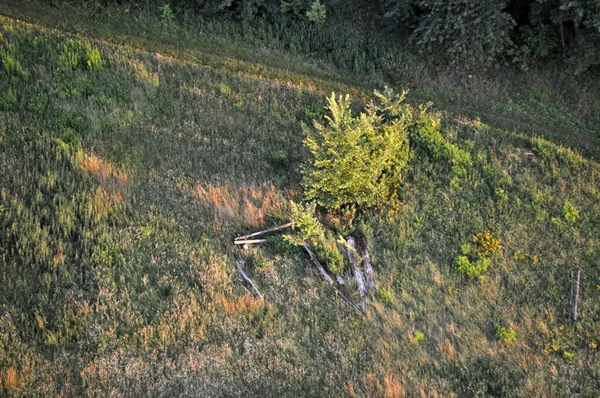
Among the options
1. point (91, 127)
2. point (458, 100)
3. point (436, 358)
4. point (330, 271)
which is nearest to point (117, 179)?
point (91, 127)

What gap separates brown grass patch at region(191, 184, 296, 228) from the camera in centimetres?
1198

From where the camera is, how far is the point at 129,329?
30.5 feet

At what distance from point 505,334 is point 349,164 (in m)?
4.58

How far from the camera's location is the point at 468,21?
1869cm

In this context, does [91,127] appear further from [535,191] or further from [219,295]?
[535,191]

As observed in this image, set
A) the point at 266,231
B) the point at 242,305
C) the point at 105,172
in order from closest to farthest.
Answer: the point at 242,305, the point at 266,231, the point at 105,172

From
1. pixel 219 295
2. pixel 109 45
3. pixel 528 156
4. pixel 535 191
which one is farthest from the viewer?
pixel 109 45

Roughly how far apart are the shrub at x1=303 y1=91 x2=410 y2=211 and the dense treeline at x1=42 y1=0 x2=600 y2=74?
7962mm

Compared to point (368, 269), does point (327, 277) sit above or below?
below

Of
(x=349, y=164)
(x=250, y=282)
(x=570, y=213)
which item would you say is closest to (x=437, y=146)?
(x=349, y=164)

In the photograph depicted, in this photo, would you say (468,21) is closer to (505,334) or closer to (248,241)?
(248,241)

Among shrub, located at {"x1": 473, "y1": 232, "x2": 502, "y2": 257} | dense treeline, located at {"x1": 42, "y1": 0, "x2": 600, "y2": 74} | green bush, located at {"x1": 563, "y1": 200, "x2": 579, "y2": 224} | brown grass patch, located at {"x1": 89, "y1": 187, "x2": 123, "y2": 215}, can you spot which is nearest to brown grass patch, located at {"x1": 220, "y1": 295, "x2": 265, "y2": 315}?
brown grass patch, located at {"x1": 89, "y1": 187, "x2": 123, "y2": 215}

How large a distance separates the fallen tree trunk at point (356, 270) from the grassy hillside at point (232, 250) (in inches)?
7.9

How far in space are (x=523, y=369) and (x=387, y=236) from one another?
12.4ft
